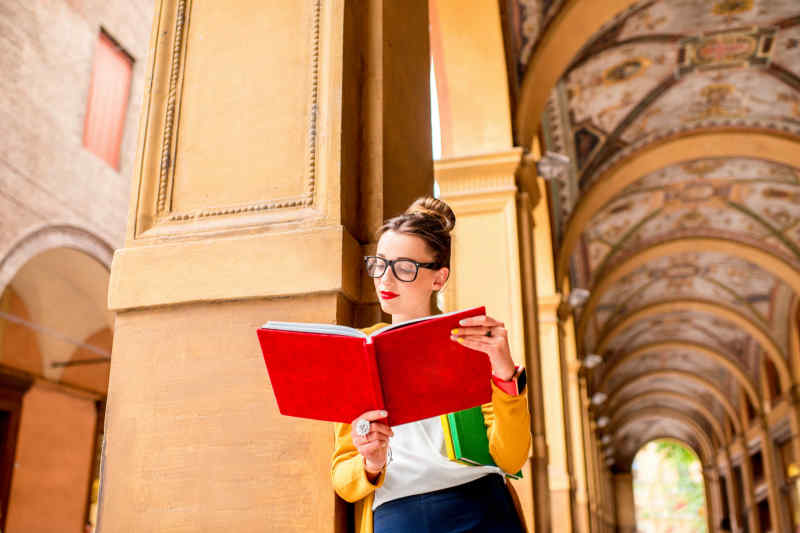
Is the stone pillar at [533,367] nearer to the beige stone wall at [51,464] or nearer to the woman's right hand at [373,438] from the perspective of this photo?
the woman's right hand at [373,438]

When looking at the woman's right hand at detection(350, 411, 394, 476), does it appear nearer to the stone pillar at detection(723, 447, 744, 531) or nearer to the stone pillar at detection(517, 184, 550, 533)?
the stone pillar at detection(517, 184, 550, 533)

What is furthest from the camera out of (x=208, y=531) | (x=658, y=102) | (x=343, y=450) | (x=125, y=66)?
(x=125, y=66)

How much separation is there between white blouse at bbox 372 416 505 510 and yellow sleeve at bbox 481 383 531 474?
5 cm

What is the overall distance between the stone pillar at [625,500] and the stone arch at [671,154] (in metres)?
29.1

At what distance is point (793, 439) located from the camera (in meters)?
17.2

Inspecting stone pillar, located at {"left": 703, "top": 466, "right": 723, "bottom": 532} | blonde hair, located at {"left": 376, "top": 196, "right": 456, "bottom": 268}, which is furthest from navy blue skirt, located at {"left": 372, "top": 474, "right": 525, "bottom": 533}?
stone pillar, located at {"left": 703, "top": 466, "right": 723, "bottom": 532}

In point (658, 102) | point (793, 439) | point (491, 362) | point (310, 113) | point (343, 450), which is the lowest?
point (343, 450)

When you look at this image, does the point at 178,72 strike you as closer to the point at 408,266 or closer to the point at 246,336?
the point at 246,336

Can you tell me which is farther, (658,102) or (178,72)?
(658,102)

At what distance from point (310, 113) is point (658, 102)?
9.33 meters

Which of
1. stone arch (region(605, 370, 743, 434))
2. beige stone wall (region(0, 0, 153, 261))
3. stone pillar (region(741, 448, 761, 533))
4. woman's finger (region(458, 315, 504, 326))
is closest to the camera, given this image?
woman's finger (region(458, 315, 504, 326))

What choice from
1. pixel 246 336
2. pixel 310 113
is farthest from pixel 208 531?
pixel 310 113

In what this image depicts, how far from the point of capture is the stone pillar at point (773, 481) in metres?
18.9

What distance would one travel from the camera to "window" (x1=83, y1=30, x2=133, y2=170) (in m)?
10.5
